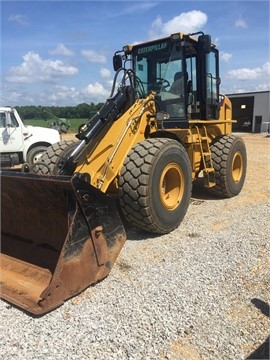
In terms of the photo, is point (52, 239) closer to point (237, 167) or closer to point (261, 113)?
point (237, 167)

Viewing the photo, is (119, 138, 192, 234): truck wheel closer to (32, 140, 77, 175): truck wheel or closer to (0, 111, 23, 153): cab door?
(32, 140, 77, 175): truck wheel

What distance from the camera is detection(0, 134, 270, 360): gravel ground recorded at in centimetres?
266

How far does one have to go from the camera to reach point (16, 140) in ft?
36.8

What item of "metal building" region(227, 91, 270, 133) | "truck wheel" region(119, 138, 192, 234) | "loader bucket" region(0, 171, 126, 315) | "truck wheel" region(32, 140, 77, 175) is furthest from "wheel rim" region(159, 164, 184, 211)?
"metal building" region(227, 91, 270, 133)

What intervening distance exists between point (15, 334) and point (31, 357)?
0.32 metres

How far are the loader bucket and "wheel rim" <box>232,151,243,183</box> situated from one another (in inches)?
147

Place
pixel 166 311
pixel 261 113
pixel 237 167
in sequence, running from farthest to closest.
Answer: pixel 261 113
pixel 237 167
pixel 166 311

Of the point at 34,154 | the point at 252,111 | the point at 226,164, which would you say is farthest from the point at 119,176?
the point at 252,111

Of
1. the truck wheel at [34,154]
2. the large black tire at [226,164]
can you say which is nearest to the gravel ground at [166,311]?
the large black tire at [226,164]

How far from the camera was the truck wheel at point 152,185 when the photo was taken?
4195 millimetres

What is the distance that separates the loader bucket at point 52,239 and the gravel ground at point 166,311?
0.15 metres

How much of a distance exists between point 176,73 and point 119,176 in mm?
2084

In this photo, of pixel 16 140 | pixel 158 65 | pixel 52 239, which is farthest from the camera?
pixel 16 140

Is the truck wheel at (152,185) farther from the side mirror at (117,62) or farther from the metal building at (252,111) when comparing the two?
the metal building at (252,111)
